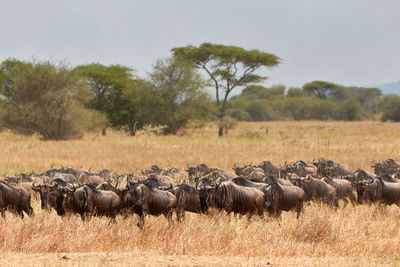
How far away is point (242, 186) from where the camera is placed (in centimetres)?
937

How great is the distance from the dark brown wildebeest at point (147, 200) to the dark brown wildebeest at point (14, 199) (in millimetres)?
2080

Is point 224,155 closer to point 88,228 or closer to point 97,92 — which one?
point 88,228

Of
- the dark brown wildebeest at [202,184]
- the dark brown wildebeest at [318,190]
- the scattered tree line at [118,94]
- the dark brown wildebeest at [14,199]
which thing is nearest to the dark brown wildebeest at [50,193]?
the dark brown wildebeest at [14,199]

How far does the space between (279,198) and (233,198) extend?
3.48ft

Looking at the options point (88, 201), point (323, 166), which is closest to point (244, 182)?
point (88, 201)

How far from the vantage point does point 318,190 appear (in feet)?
35.7

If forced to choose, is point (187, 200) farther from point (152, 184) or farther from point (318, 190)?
point (318, 190)

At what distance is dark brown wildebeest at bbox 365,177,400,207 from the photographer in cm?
1057

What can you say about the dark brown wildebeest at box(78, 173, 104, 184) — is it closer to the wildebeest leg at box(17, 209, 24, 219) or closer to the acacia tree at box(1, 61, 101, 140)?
the wildebeest leg at box(17, 209, 24, 219)

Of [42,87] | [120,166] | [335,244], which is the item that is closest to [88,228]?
[335,244]

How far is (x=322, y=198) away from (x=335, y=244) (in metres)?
2.95

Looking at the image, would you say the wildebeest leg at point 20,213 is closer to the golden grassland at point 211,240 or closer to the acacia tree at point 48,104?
the golden grassland at point 211,240

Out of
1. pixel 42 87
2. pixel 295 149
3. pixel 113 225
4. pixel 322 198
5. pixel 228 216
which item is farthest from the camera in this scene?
pixel 42 87

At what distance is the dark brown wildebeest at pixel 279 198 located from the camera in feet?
31.6
